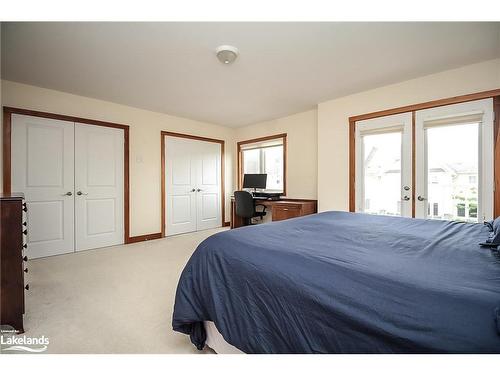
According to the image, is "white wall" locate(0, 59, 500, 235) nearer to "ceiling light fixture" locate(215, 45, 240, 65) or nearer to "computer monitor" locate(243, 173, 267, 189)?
"computer monitor" locate(243, 173, 267, 189)

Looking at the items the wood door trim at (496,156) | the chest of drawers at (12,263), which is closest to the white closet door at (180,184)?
the chest of drawers at (12,263)

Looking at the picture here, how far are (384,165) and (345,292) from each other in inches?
117

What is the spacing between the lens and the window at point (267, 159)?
495 cm

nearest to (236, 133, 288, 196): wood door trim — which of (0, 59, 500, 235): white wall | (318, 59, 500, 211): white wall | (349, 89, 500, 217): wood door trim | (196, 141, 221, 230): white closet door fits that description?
(0, 59, 500, 235): white wall

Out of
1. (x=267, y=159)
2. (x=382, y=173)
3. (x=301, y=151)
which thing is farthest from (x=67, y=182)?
(x=382, y=173)

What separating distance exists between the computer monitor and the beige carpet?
7.01ft

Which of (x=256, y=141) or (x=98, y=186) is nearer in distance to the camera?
(x=98, y=186)

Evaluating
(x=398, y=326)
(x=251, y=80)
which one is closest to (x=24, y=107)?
(x=251, y=80)

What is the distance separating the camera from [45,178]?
332cm

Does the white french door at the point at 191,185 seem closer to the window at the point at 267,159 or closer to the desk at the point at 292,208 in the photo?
the window at the point at 267,159

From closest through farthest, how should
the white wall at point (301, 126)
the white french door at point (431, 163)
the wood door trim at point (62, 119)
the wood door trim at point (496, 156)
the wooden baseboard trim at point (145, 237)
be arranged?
the wood door trim at point (496, 156) → the white french door at point (431, 163) → the white wall at point (301, 126) → the wood door trim at point (62, 119) → the wooden baseboard trim at point (145, 237)

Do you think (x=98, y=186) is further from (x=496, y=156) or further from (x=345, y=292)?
(x=496, y=156)

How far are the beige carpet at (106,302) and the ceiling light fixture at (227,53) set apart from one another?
7.67 feet

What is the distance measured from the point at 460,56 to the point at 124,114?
460 centimetres
